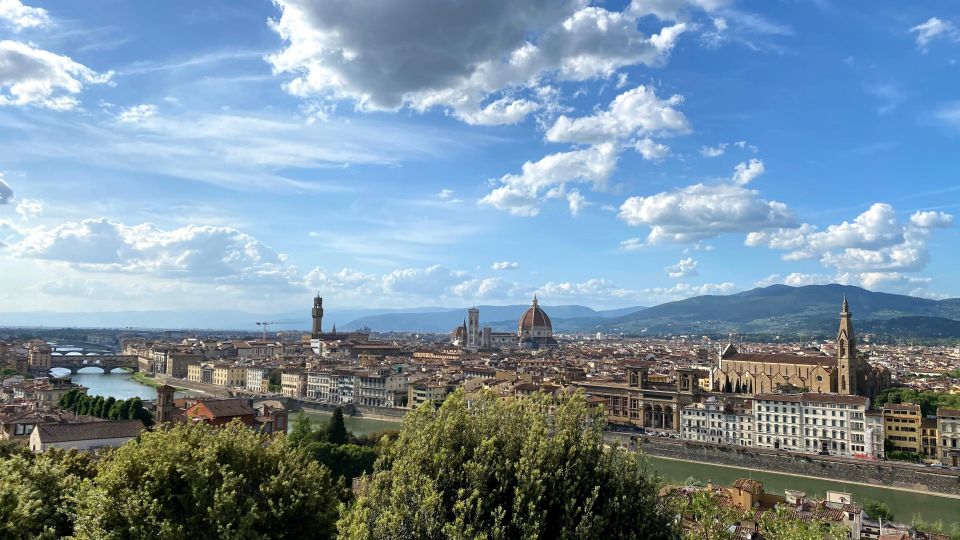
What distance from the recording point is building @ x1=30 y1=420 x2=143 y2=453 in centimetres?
2245

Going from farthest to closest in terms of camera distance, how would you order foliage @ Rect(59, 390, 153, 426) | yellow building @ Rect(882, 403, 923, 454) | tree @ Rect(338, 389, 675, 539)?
yellow building @ Rect(882, 403, 923, 454), foliage @ Rect(59, 390, 153, 426), tree @ Rect(338, 389, 675, 539)

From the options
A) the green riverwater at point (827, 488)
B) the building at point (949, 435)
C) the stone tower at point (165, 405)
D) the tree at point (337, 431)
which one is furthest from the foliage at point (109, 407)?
the building at point (949, 435)

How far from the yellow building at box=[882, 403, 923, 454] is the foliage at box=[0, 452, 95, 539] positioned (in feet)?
109

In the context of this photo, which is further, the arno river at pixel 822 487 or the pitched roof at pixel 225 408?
the pitched roof at pixel 225 408

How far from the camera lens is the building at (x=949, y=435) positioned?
31.0m

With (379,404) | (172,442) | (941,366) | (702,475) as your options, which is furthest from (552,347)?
(172,442)

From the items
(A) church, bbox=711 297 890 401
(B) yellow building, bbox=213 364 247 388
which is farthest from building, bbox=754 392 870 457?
(B) yellow building, bbox=213 364 247 388

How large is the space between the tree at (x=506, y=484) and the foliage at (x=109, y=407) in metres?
25.9

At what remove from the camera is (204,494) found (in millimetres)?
8969

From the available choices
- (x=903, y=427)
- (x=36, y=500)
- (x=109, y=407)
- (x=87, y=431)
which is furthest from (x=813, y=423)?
(x=36, y=500)

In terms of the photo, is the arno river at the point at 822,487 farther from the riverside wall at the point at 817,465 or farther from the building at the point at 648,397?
the building at the point at 648,397

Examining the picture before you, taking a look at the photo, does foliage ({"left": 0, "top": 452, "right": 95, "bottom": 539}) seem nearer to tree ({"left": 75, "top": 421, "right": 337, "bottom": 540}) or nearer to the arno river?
tree ({"left": 75, "top": 421, "right": 337, "bottom": 540})

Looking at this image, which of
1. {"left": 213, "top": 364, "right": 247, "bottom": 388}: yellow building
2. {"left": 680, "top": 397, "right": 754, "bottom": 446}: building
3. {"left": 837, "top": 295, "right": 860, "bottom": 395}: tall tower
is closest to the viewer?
{"left": 680, "top": 397, "right": 754, "bottom": 446}: building

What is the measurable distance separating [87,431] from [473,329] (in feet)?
336
